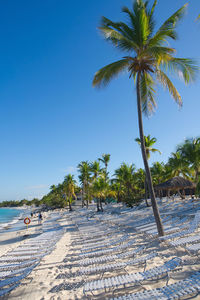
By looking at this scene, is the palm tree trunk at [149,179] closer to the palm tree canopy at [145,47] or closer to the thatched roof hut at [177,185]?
the palm tree canopy at [145,47]

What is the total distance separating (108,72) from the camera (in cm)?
743

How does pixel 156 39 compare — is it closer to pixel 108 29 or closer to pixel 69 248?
pixel 108 29

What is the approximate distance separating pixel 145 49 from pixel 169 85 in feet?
5.76

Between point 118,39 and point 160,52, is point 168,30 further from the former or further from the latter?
point 118,39

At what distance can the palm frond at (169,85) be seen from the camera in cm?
726

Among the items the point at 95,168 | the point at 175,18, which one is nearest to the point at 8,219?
the point at 95,168

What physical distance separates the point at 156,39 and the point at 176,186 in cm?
1395

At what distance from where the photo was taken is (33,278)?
497cm

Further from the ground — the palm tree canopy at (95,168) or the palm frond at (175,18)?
the palm frond at (175,18)

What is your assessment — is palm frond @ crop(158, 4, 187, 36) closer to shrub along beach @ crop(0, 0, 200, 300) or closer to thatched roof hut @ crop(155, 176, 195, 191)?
shrub along beach @ crop(0, 0, 200, 300)

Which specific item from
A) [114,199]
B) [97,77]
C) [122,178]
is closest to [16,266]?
[97,77]

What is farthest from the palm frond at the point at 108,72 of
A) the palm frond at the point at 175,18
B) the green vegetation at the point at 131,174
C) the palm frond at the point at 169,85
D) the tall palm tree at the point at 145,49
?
the green vegetation at the point at 131,174

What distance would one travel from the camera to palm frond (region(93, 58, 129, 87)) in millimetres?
7270

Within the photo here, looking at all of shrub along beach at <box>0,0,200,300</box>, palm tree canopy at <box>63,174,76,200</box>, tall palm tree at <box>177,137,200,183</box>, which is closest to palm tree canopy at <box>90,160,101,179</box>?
palm tree canopy at <box>63,174,76,200</box>
